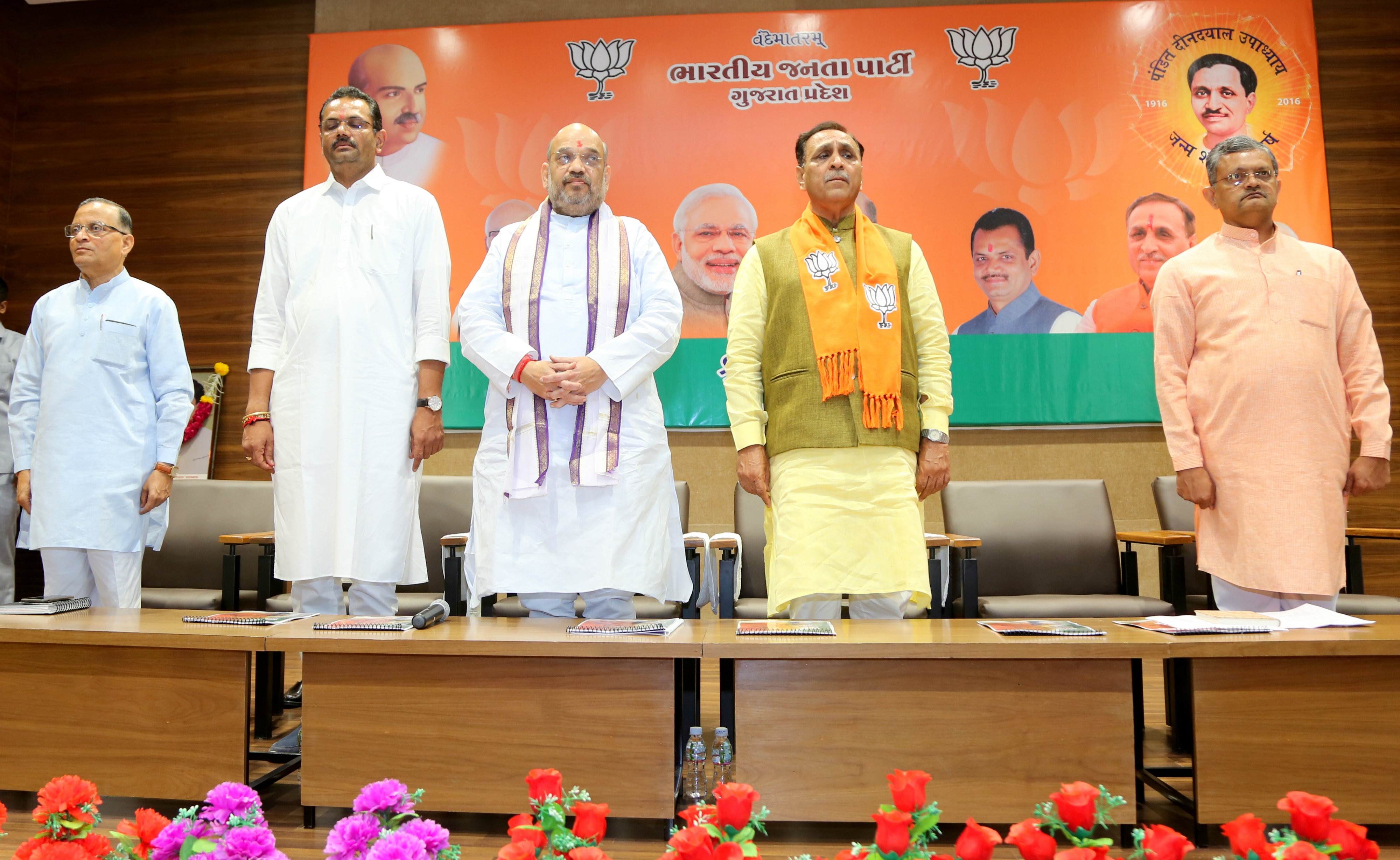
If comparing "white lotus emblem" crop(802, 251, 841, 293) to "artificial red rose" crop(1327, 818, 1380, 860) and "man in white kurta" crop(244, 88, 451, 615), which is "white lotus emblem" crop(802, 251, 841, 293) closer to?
"man in white kurta" crop(244, 88, 451, 615)

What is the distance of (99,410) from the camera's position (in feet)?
9.23

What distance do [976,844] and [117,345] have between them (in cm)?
298

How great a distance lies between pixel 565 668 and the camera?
5.71ft

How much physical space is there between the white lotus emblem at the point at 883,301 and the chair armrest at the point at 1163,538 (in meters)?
Answer: 1.28

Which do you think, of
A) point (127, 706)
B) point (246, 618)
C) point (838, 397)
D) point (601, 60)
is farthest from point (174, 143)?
point (838, 397)

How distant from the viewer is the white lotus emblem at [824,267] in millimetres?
2404

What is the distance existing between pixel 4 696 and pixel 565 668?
3.74 feet

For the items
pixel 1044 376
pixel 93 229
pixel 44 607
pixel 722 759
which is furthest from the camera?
pixel 1044 376

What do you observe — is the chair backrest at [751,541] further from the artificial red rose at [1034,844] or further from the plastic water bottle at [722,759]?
the artificial red rose at [1034,844]

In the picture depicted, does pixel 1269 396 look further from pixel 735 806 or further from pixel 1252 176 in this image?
pixel 735 806

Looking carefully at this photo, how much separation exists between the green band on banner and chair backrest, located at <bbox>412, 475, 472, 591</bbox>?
3.58 ft

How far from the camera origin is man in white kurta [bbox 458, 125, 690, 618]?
94.1 inches

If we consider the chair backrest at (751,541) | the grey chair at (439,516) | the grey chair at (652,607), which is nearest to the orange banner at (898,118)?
the chair backrest at (751,541)

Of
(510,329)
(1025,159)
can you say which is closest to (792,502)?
(510,329)
